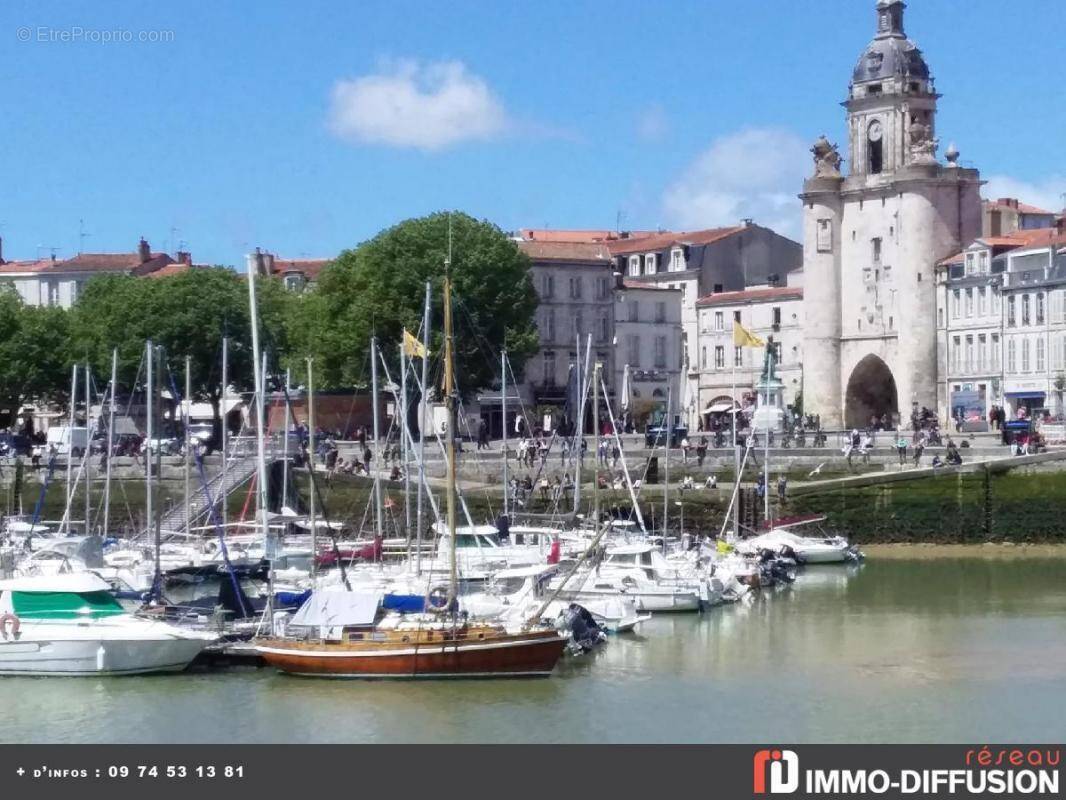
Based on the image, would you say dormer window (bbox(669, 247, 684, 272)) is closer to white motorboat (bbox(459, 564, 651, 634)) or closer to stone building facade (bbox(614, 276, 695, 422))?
stone building facade (bbox(614, 276, 695, 422))

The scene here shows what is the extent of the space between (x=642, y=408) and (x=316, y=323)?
19.0 metres

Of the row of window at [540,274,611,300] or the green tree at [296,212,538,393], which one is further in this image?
the row of window at [540,274,611,300]

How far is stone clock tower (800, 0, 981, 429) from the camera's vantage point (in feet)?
289

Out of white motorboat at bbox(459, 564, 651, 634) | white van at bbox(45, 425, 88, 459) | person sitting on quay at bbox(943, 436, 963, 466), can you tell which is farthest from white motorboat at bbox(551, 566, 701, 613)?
white van at bbox(45, 425, 88, 459)

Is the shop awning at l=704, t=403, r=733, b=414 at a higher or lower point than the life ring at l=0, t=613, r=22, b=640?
higher

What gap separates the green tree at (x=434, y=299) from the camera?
8419cm

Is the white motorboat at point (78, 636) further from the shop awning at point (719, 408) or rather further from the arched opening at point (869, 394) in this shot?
the shop awning at point (719, 408)

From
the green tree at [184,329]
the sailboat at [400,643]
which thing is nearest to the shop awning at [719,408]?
the green tree at [184,329]

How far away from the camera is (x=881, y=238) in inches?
3501
